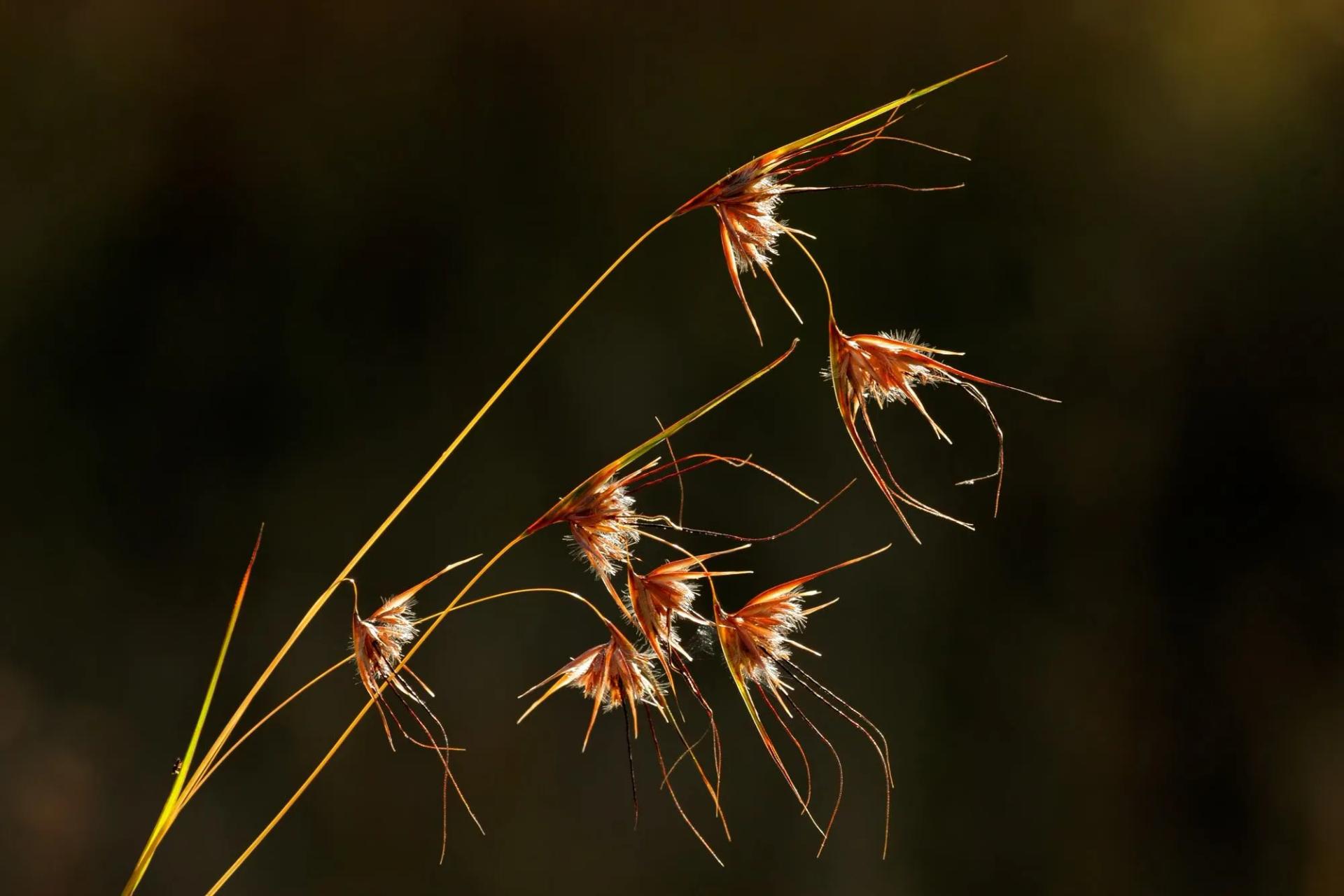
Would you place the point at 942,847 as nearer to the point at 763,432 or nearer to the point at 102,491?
the point at 763,432

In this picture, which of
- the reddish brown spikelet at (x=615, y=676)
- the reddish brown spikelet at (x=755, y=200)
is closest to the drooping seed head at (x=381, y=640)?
the reddish brown spikelet at (x=615, y=676)

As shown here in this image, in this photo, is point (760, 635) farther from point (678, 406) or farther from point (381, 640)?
point (678, 406)

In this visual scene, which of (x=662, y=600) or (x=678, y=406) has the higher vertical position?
(x=662, y=600)

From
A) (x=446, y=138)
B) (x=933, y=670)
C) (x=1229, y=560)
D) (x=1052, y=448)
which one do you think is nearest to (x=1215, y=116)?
(x=1052, y=448)

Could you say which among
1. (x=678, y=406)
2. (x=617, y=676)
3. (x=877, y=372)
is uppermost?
(x=877, y=372)

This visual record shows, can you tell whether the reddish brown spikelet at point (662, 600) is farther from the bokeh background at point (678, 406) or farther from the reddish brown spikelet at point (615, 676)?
the bokeh background at point (678, 406)

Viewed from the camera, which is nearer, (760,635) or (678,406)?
(760,635)

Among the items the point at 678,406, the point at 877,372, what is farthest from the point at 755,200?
the point at 678,406
